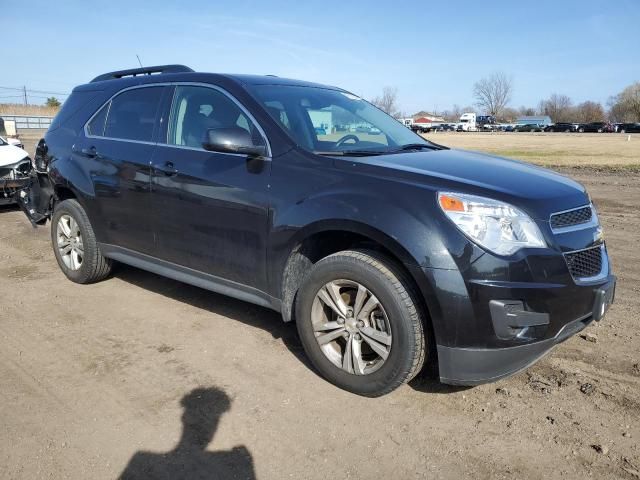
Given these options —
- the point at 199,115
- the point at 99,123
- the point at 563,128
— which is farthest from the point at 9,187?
the point at 563,128

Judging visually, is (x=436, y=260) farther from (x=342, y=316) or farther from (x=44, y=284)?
(x=44, y=284)

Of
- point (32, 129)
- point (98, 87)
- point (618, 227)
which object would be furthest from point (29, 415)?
point (32, 129)

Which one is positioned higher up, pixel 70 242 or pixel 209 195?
pixel 209 195

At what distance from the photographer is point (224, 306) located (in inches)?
186

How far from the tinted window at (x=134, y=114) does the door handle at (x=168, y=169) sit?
1.21ft

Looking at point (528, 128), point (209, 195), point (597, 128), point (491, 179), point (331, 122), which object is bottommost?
point (209, 195)

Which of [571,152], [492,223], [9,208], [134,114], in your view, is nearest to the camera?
[492,223]

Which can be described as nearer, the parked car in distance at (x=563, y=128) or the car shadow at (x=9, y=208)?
the car shadow at (x=9, y=208)

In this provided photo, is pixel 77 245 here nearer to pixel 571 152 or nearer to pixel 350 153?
pixel 350 153

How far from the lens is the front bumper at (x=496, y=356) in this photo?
2.77 meters

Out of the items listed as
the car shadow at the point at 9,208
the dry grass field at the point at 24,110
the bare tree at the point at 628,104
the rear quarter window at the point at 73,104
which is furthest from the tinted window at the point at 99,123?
the bare tree at the point at 628,104

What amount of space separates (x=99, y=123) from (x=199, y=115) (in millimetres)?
1378

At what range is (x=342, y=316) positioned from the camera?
→ 127 inches

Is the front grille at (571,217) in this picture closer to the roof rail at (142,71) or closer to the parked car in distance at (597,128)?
the roof rail at (142,71)
